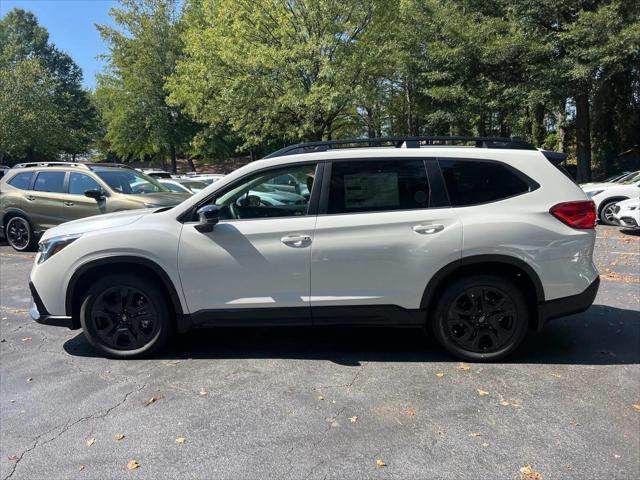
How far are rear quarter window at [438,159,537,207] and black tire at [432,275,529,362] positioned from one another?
0.64m

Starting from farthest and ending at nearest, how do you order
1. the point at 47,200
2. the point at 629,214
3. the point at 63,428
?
the point at 629,214 → the point at 47,200 → the point at 63,428

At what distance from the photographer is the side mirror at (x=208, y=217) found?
3.91 metres

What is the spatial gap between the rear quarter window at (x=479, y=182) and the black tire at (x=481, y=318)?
64cm

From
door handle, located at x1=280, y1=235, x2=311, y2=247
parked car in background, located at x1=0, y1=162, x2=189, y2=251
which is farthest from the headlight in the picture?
parked car in background, located at x1=0, y1=162, x2=189, y2=251

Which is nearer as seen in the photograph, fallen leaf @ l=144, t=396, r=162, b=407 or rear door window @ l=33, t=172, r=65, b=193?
fallen leaf @ l=144, t=396, r=162, b=407

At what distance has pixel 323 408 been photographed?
11.3ft

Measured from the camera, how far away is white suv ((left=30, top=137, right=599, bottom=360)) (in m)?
3.92

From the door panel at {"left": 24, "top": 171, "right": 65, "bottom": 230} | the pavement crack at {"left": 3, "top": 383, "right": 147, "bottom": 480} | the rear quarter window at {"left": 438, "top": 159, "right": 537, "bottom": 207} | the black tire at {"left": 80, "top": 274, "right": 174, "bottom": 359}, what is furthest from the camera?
the door panel at {"left": 24, "top": 171, "right": 65, "bottom": 230}

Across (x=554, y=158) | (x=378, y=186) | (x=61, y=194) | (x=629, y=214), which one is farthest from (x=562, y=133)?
(x=378, y=186)

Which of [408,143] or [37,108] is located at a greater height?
[37,108]

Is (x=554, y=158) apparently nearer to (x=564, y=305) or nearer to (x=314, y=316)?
(x=564, y=305)

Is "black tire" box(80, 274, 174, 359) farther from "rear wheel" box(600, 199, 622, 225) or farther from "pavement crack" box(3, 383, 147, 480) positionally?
"rear wheel" box(600, 199, 622, 225)

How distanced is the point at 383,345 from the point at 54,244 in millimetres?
3010

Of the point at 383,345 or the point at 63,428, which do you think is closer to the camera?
the point at 63,428
